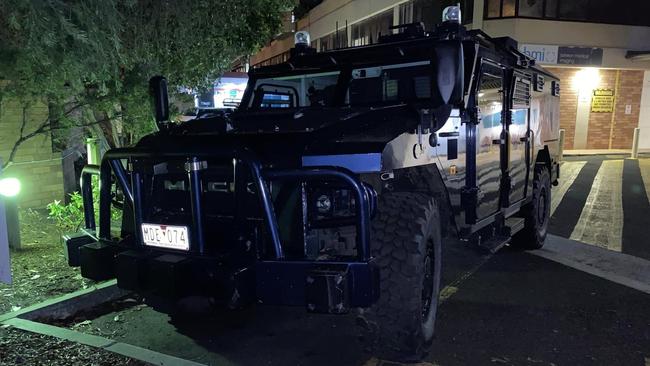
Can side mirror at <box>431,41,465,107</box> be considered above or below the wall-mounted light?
below

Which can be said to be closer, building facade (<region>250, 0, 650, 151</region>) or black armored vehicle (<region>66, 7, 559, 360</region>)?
black armored vehicle (<region>66, 7, 559, 360</region>)

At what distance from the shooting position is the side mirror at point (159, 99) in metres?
4.53

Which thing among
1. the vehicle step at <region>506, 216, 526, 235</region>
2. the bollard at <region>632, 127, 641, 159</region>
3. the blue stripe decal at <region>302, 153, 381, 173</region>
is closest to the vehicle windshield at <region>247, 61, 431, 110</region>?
the blue stripe decal at <region>302, 153, 381, 173</region>

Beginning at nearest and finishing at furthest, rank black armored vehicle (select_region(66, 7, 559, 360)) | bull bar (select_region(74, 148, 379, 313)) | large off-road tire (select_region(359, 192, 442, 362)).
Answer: bull bar (select_region(74, 148, 379, 313)) < black armored vehicle (select_region(66, 7, 559, 360)) < large off-road tire (select_region(359, 192, 442, 362))

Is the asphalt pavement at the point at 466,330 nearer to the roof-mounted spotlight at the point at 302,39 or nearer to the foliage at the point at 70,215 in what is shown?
the foliage at the point at 70,215

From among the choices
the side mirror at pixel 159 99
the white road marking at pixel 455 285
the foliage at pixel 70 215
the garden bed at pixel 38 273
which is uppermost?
the side mirror at pixel 159 99

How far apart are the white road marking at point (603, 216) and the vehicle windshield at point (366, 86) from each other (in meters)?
4.09

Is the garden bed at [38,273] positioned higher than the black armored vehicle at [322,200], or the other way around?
the black armored vehicle at [322,200]

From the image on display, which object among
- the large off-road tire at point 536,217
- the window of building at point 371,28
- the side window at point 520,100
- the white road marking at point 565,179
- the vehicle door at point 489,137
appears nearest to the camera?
the vehicle door at point 489,137

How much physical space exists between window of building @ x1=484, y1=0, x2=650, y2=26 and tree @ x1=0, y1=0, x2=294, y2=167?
11.9 metres

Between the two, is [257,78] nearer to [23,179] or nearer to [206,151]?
[206,151]

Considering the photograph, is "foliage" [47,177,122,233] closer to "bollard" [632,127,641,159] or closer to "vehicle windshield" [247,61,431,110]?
"vehicle windshield" [247,61,431,110]

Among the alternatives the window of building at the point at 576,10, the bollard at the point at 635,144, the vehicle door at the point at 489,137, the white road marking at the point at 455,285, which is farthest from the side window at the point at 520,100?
the bollard at the point at 635,144

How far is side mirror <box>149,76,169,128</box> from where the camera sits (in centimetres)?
453
